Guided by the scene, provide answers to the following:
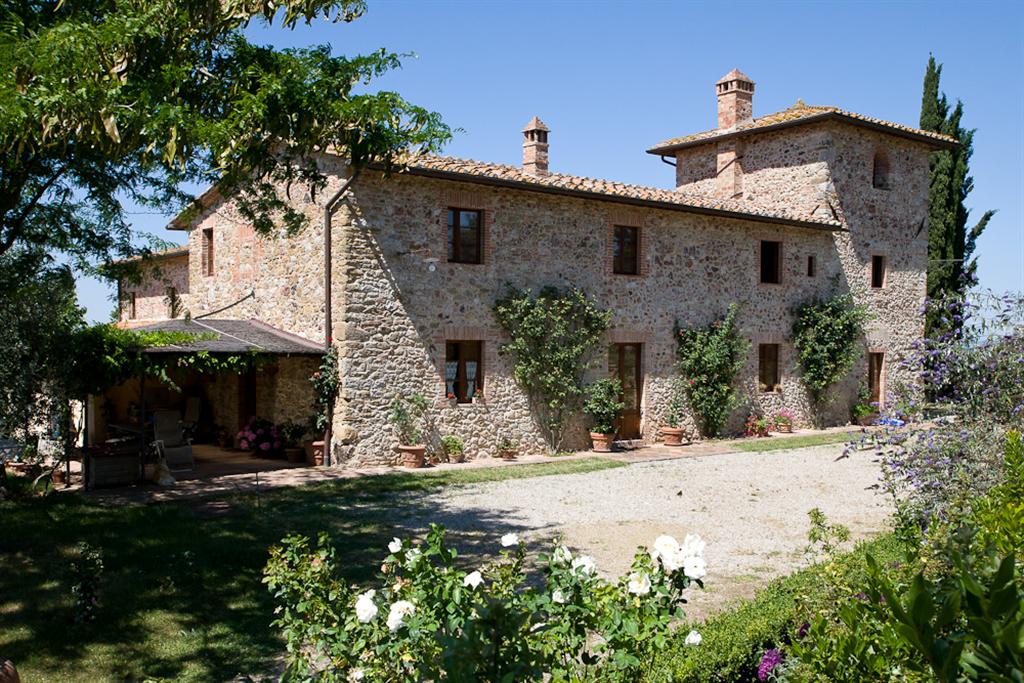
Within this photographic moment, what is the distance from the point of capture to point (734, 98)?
2080 cm

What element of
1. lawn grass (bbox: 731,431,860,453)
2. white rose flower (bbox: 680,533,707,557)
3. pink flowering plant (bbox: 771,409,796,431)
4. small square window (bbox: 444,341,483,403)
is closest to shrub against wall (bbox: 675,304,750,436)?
lawn grass (bbox: 731,431,860,453)

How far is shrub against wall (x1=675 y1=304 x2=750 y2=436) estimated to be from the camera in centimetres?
1669

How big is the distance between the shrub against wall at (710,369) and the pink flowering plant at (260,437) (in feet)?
27.4

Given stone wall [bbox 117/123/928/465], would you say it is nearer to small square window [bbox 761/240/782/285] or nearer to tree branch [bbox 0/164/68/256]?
small square window [bbox 761/240/782/285]

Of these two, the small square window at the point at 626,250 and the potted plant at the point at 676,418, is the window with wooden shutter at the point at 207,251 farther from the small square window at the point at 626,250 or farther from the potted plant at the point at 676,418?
the potted plant at the point at 676,418

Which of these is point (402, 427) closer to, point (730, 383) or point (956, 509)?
point (730, 383)

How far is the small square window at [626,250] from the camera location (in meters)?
16.0

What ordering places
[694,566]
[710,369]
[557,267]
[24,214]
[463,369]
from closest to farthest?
[694,566] < [24,214] < [463,369] < [557,267] < [710,369]

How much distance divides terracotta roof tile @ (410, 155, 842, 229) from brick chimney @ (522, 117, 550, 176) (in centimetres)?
186

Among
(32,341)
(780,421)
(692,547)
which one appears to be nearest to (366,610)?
(692,547)

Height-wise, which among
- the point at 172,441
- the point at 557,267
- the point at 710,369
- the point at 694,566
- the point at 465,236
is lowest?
the point at 172,441

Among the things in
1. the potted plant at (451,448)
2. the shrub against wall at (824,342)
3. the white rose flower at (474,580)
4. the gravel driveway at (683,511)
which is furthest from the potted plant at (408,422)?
the white rose flower at (474,580)

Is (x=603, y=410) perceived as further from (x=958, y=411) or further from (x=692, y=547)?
(x=692, y=547)

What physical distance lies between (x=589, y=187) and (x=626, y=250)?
1.58 metres
